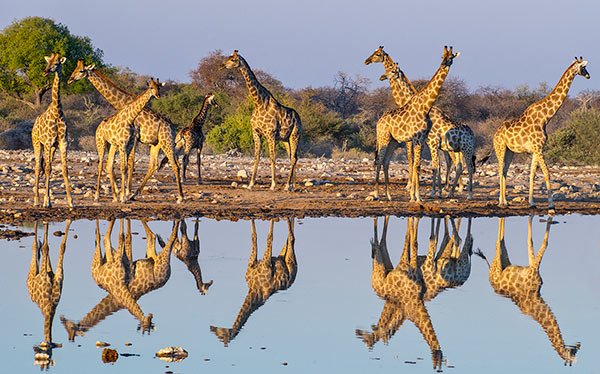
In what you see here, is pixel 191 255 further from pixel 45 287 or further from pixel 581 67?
pixel 581 67

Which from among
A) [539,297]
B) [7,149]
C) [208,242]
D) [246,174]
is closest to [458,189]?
[246,174]

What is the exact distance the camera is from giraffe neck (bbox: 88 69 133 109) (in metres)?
19.7

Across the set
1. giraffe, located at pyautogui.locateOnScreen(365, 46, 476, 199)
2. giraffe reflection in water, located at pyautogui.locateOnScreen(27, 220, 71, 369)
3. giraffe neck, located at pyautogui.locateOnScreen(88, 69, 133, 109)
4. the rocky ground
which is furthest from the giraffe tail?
giraffe neck, located at pyautogui.locateOnScreen(88, 69, 133, 109)

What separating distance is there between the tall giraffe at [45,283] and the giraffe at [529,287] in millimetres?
3996

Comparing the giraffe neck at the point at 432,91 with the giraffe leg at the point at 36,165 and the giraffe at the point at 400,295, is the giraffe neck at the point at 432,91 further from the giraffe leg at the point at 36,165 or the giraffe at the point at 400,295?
the giraffe leg at the point at 36,165

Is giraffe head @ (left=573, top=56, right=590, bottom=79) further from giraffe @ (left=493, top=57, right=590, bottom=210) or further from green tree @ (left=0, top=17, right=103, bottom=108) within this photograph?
green tree @ (left=0, top=17, right=103, bottom=108)

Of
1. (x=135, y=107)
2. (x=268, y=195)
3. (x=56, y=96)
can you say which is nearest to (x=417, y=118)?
(x=268, y=195)

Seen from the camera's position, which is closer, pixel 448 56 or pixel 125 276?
pixel 125 276

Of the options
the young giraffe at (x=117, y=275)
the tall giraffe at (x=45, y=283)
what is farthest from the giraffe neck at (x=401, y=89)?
the tall giraffe at (x=45, y=283)

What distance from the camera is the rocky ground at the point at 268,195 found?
57.6ft

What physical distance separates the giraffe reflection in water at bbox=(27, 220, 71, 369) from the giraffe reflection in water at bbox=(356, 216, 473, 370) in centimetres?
245

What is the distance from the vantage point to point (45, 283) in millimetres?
11781

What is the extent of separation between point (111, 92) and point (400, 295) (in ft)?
31.0

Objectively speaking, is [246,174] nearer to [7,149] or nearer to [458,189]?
[458,189]
